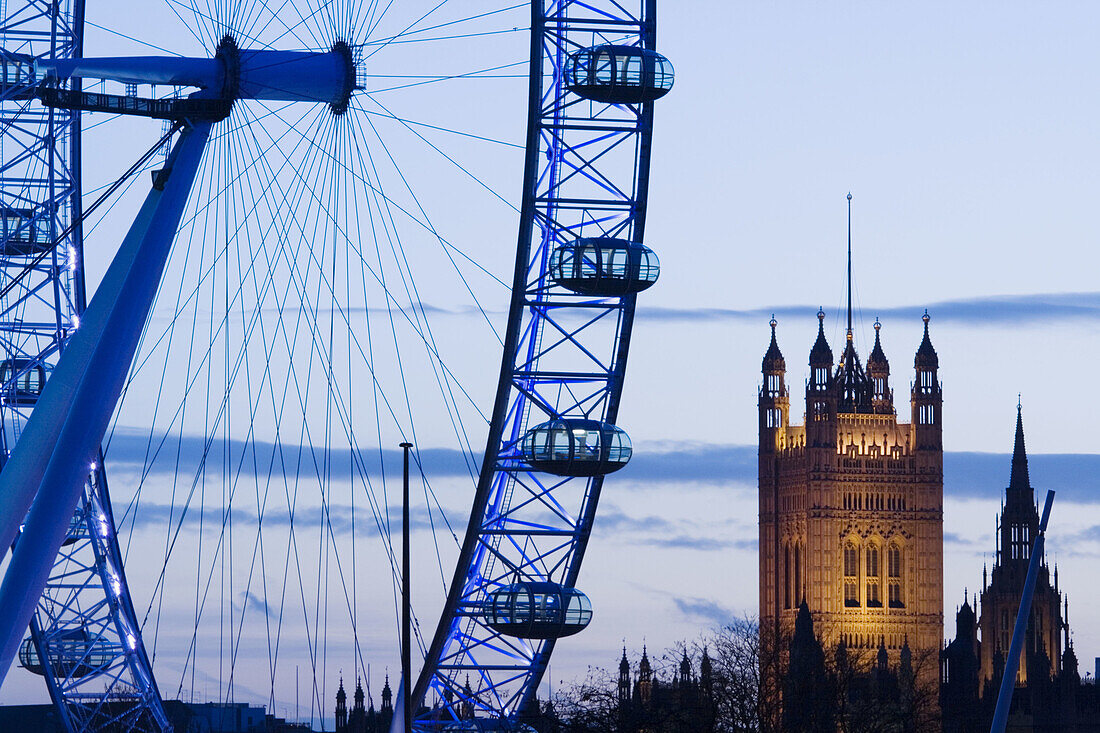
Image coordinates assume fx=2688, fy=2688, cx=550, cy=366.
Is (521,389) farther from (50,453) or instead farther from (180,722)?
(180,722)

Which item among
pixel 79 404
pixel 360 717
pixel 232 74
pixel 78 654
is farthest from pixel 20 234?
pixel 360 717

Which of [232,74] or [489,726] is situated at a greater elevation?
[232,74]

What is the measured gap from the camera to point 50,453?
153 ft

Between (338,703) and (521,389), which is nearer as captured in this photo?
(521,389)

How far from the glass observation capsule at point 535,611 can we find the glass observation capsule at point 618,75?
452 inches

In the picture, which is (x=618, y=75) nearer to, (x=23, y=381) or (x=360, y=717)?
(x=23, y=381)

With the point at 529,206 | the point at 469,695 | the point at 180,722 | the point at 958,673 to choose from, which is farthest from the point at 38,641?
the point at 958,673

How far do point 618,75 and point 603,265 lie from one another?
422 centimetres

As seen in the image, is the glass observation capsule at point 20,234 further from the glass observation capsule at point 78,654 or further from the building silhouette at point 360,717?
the building silhouette at point 360,717

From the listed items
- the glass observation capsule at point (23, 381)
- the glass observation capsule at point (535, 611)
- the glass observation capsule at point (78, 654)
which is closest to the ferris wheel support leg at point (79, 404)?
the glass observation capsule at point (535, 611)

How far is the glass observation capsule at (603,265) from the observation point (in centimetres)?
5994

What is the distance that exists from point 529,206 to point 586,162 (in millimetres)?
2175

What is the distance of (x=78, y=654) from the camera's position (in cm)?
7988

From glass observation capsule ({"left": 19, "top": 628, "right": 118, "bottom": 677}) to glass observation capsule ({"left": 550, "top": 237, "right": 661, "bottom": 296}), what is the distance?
80.9 feet
